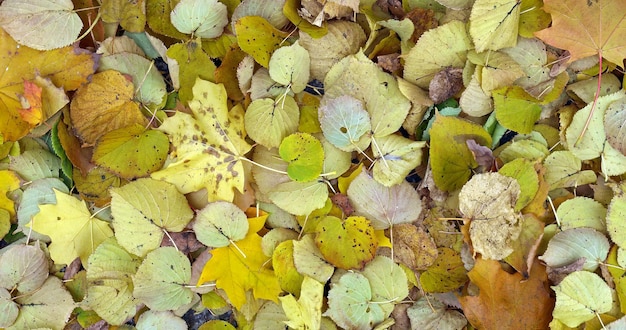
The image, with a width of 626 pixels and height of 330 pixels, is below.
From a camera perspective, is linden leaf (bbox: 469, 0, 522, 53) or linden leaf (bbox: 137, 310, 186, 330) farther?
linden leaf (bbox: 137, 310, 186, 330)

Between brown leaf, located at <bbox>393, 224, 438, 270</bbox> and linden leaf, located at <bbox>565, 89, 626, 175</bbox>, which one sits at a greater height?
linden leaf, located at <bbox>565, 89, 626, 175</bbox>

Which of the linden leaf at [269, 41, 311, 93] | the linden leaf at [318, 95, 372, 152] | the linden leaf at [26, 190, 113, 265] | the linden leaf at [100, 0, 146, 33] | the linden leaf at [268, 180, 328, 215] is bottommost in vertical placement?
the linden leaf at [26, 190, 113, 265]

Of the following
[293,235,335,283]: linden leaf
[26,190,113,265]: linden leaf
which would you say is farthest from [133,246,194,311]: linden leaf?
[293,235,335,283]: linden leaf

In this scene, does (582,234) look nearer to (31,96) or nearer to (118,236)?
(118,236)

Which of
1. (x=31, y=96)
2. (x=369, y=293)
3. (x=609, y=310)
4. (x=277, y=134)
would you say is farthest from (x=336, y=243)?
(x=31, y=96)

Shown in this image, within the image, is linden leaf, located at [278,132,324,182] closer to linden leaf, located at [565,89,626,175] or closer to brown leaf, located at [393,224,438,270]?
brown leaf, located at [393,224,438,270]

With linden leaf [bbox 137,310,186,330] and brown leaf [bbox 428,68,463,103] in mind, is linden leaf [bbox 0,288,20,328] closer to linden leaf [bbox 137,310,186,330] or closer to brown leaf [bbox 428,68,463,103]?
linden leaf [bbox 137,310,186,330]

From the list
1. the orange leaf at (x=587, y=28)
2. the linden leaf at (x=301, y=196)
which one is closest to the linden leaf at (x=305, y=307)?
the linden leaf at (x=301, y=196)
